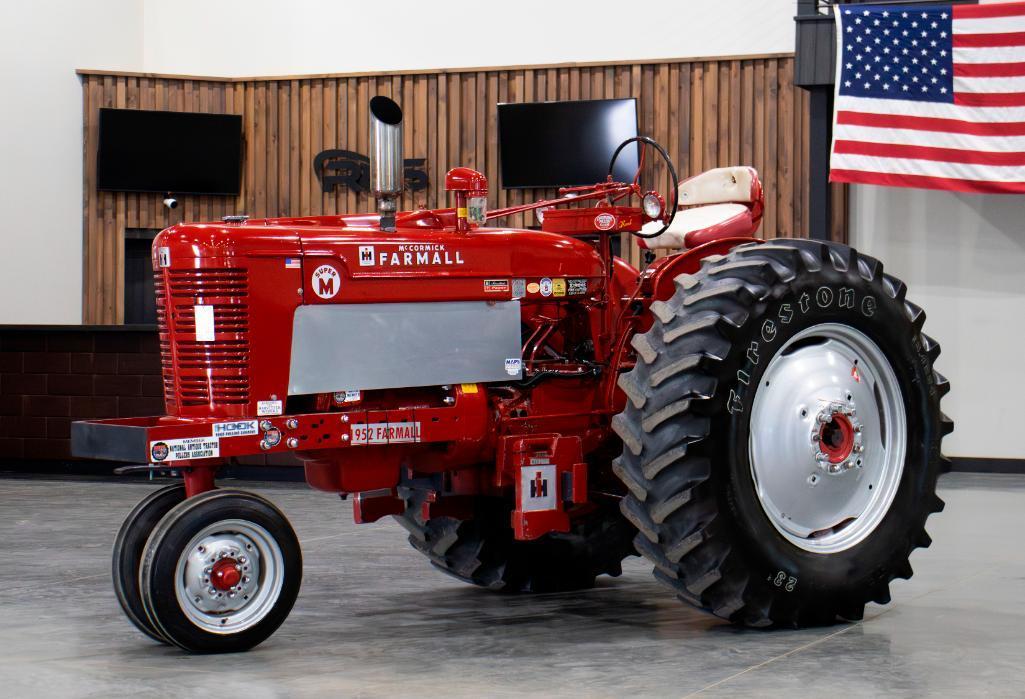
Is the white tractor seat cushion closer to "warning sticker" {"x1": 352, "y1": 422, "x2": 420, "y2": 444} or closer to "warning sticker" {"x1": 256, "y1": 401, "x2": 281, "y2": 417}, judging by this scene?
"warning sticker" {"x1": 352, "y1": 422, "x2": 420, "y2": 444}

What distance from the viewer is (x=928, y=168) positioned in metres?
10.7

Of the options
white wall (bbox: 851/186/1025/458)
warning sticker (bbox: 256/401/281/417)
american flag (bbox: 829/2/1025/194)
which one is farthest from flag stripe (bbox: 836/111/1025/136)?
warning sticker (bbox: 256/401/281/417)

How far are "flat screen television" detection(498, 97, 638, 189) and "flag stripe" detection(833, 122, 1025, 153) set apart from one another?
3103 mm

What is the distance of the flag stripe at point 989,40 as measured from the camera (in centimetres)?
1038

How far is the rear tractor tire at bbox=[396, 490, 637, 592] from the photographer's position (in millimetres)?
5734

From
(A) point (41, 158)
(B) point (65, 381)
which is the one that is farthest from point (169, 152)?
(B) point (65, 381)

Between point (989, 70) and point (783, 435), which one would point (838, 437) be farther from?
point (989, 70)

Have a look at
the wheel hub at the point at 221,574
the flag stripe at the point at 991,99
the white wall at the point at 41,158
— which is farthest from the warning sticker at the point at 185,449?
the white wall at the point at 41,158

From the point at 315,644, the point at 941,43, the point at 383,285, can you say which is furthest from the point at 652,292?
the point at 941,43

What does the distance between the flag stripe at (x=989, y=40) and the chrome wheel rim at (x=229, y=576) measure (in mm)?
7671

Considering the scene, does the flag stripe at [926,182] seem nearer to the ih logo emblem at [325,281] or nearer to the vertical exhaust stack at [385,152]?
the vertical exhaust stack at [385,152]

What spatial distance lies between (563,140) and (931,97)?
13.4 ft

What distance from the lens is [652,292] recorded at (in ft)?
18.0

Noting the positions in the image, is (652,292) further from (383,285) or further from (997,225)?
(997,225)
